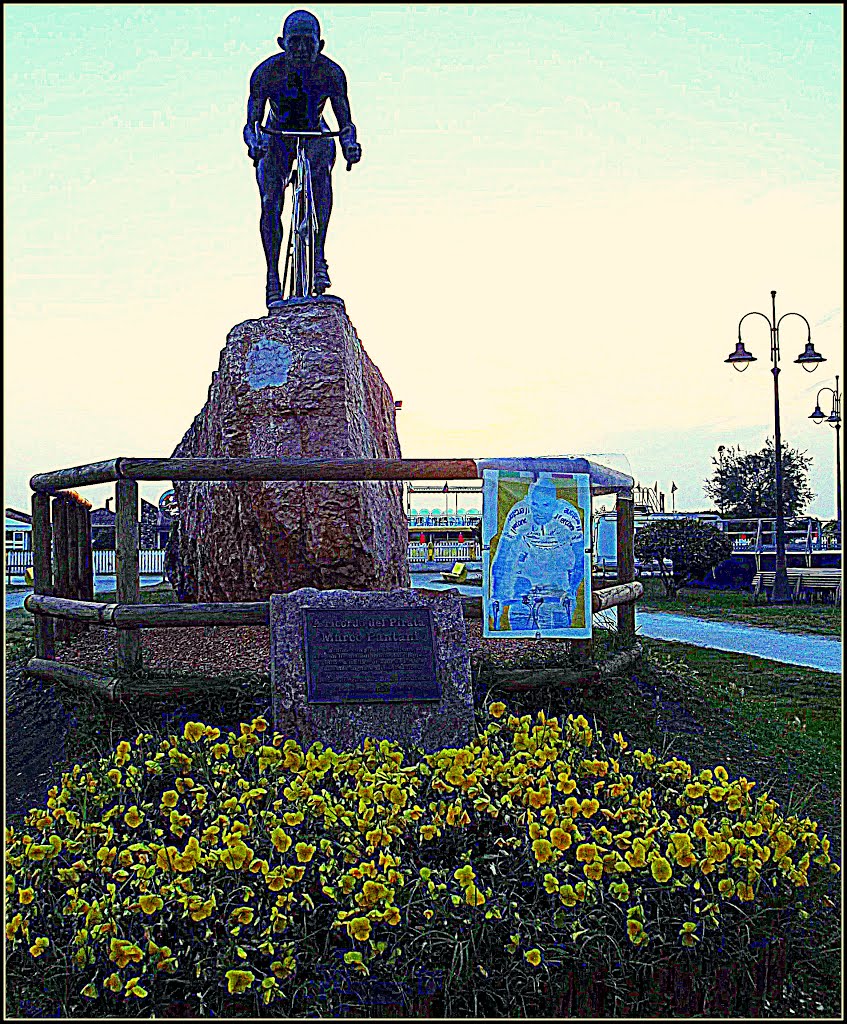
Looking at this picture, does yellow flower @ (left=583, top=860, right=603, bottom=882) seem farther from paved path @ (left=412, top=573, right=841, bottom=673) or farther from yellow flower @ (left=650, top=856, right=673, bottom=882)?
paved path @ (left=412, top=573, right=841, bottom=673)

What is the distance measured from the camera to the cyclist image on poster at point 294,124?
788cm

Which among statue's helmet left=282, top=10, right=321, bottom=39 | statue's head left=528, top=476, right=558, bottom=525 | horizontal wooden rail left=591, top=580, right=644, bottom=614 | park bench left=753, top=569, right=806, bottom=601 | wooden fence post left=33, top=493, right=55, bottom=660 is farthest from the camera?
park bench left=753, top=569, right=806, bottom=601

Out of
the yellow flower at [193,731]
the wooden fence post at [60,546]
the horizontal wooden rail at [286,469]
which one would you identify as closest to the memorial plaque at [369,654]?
the yellow flower at [193,731]

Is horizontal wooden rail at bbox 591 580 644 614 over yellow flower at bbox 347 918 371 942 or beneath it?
over

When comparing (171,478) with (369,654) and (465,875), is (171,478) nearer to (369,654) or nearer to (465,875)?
(369,654)

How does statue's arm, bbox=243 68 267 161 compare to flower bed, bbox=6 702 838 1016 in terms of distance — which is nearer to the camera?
flower bed, bbox=6 702 838 1016

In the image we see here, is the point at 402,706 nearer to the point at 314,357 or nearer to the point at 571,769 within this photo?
the point at 571,769

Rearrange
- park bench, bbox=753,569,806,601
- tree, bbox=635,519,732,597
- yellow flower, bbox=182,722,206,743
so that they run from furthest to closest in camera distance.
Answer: park bench, bbox=753,569,806,601 < tree, bbox=635,519,732,597 < yellow flower, bbox=182,722,206,743

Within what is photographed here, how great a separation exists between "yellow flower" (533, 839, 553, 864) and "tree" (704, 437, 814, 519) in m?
40.0

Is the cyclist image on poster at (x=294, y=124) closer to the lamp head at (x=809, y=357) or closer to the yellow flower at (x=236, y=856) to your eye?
the yellow flower at (x=236, y=856)

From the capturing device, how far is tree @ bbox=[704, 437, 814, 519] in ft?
144

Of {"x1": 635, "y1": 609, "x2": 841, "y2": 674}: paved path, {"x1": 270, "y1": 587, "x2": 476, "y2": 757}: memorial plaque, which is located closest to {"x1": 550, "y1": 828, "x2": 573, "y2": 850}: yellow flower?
{"x1": 270, "y1": 587, "x2": 476, "y2": 757}: memorial plaque

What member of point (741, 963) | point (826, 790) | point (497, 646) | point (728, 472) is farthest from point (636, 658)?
point (728, 472)

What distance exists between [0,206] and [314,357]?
2.94 metres
